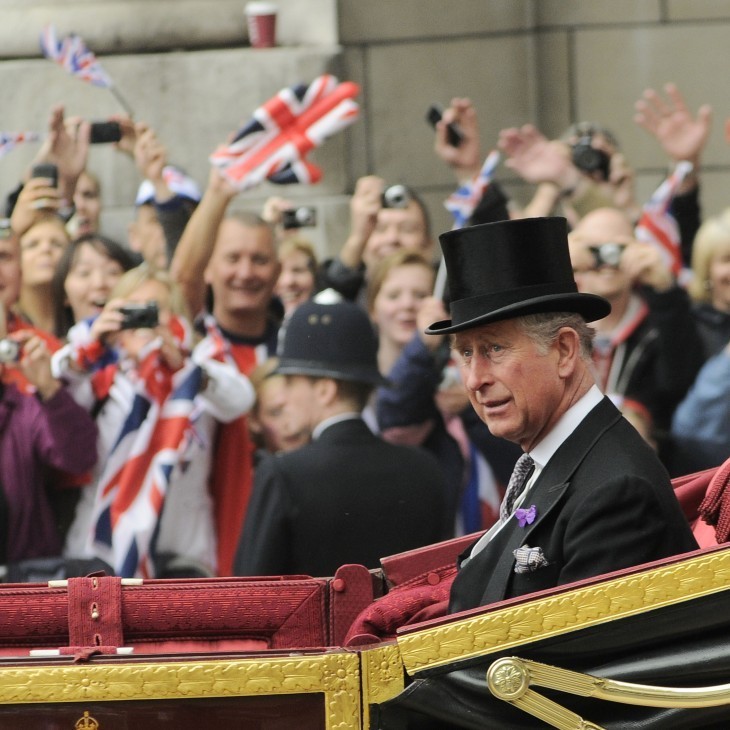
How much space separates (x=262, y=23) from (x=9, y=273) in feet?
8.16

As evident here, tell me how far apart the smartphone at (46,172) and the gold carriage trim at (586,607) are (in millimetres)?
4360

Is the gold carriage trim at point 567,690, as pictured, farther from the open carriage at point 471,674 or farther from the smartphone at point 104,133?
the smartphone at point 104,133

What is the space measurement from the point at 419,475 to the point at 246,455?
3.36ft

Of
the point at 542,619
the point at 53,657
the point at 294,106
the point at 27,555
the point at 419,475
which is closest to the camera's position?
the point at 542,619

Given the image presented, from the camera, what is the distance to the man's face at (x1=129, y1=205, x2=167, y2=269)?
6.86 m

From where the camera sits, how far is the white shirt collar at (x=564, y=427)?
3215mm

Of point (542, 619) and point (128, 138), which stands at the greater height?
point (128, 138)

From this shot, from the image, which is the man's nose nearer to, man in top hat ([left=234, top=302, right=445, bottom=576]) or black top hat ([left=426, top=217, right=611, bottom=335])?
black top hat ([left=426, top=217, right=611, bottom=335])

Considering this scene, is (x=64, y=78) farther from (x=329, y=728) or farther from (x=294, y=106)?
(x=329, y=728)

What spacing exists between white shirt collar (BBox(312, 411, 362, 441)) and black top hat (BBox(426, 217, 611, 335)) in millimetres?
2350

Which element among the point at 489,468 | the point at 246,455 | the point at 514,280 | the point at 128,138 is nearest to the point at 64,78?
the point at 128,138

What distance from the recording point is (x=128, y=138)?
280 inches

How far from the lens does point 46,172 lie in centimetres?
675

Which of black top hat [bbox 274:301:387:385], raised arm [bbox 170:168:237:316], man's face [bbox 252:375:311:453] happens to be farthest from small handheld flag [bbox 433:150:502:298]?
man's face [bbox 252:375:311:453]
